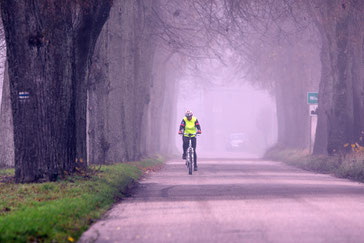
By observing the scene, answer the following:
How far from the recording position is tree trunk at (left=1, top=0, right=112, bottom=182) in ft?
43.3

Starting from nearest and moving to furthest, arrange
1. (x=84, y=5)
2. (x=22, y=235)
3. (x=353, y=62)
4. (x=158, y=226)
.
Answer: (x=22, y=235)
(x=158, y=226)
(x=84, y=5)
(x=353, y=62)

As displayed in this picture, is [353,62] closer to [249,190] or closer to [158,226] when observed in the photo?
[249,190]

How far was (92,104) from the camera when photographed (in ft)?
67.4

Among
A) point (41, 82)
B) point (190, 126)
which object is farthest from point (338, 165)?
point (41, 82)

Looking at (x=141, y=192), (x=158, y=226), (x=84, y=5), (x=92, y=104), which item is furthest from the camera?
(x=92, y=104)

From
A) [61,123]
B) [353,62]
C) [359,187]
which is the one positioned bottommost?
[359,187]

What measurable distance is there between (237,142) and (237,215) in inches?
3086

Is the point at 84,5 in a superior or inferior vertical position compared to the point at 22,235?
superior

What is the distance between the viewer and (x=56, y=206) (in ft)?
32.8

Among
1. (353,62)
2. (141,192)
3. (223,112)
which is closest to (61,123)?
(141,192)

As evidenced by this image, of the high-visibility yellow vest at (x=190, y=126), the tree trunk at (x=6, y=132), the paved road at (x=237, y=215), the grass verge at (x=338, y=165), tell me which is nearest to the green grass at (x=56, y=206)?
the paved road at (x=237, y=215)

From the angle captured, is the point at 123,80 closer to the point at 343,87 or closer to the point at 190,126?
the point at 190,126

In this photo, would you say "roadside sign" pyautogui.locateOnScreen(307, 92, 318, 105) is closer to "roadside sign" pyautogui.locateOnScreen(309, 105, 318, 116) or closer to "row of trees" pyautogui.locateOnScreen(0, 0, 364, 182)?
"roadside sign" pyautogui.locateOnScreen(309, 105, 318, 116)

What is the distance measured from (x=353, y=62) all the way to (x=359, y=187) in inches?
378
